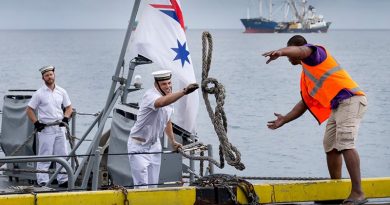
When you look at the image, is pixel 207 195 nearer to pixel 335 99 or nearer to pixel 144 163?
pixel 335 99

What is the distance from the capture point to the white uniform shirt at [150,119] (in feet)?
33.7

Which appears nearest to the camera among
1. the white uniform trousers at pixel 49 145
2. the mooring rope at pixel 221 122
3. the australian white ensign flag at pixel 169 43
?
the mooring rope at pixel 221 122

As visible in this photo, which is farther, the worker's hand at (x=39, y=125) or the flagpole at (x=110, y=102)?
the worker's hand at (x=39, y=125)

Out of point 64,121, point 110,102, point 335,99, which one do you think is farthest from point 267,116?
point 335,99

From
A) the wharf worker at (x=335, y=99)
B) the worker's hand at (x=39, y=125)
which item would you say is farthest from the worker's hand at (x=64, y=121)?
the wharf worker at (x=335, y=99)

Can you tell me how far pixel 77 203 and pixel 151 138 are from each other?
2.18 m

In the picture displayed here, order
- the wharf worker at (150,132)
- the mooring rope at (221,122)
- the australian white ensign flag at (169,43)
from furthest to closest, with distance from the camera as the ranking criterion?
the australian white ensign flag at (169,43), the wharf worker at (150,132), the mooring rope at (221,122)

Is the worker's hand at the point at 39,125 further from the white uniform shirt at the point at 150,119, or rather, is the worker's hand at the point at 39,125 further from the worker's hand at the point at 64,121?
the white uniform shirt at the point at 150,119

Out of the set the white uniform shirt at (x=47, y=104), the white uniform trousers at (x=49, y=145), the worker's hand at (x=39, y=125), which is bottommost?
the white uniform trousers at (x=49, y=145)

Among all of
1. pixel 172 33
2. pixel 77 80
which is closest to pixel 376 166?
pixel 172 33

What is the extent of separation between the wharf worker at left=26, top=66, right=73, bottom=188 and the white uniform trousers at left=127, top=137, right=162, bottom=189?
312 centimetres

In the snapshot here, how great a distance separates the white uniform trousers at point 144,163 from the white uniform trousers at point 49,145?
3218 mm

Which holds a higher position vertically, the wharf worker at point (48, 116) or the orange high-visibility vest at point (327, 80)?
the orange high-visibility vest at point (327, 80)

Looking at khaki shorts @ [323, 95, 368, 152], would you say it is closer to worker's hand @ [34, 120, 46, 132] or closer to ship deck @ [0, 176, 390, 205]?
ship deck @ [0, 176, 390, 205]
